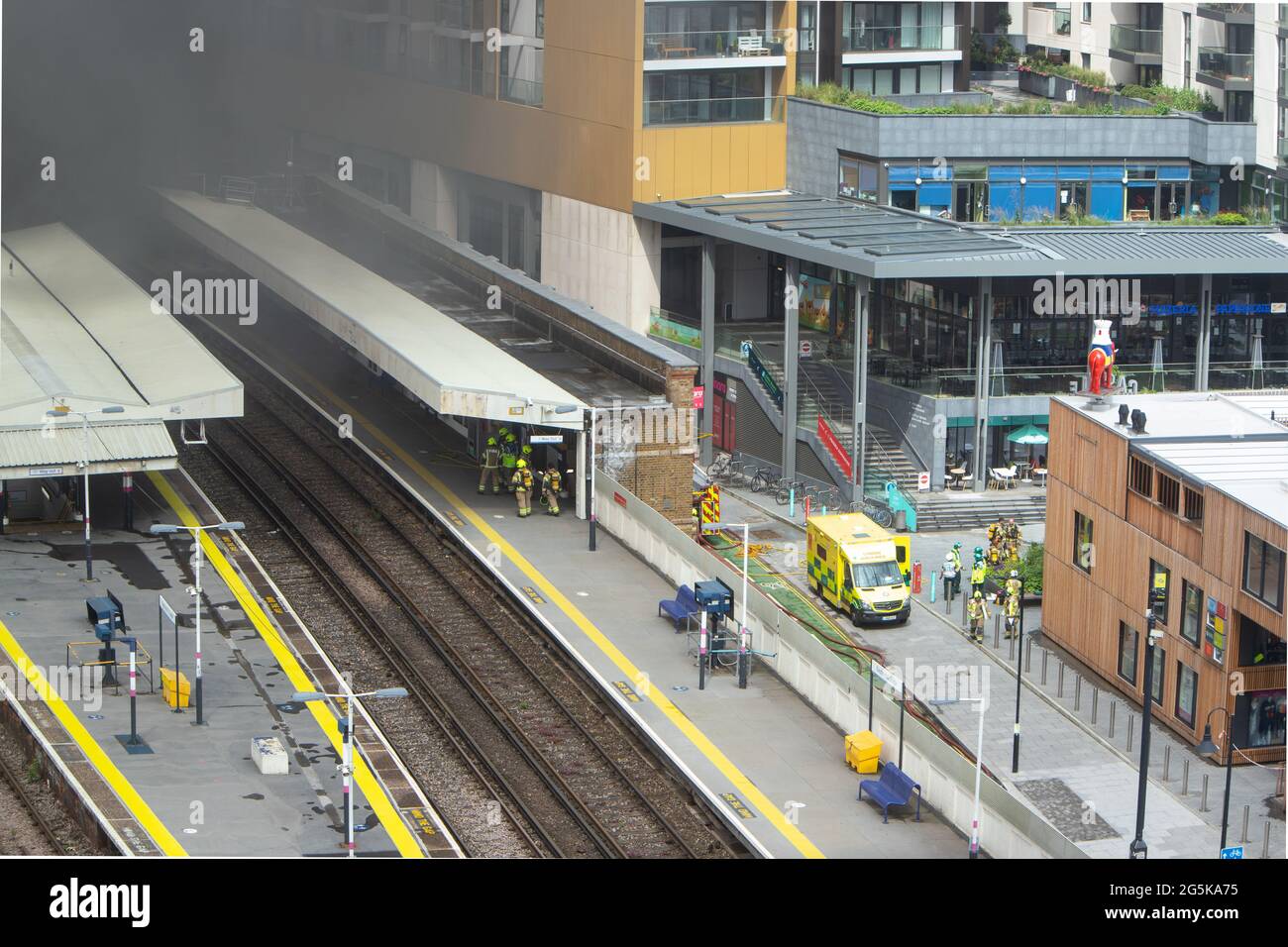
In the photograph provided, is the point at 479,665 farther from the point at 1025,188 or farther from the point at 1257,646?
the point at 1025,188

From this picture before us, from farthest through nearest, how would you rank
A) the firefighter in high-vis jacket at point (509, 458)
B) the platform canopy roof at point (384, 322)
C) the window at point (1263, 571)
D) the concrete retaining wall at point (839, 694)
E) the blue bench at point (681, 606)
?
A: 1. the firefighter in high-vis jacket at point (509, 458)
2. the platform canopy roof at point (384, 322)
3. the blue bench at point (681, 606)
4. the window at point (1263, 571)
5. the concrete retaining wall at point (839, 694)

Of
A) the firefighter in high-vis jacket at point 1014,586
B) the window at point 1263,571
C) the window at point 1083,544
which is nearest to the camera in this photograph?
the window at point 1263,571

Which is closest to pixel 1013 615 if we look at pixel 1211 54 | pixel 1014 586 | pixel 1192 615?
pixel 1014 586

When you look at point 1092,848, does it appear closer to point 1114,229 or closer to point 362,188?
point 1114,229

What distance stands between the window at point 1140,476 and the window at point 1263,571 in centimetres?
393

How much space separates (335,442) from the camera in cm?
5841

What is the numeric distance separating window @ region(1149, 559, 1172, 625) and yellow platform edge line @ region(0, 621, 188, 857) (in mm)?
19936

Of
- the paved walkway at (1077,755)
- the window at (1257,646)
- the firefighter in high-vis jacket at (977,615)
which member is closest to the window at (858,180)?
the paved walkway at (1077,755)

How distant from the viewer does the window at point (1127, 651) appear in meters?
40.6

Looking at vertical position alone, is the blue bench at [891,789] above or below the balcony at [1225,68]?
below

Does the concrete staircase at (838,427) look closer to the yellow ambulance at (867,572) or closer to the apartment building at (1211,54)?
the yellow ambulance at (867,572)

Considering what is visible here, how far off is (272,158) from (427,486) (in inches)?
1935

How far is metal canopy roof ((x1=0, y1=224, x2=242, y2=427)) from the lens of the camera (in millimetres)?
46906

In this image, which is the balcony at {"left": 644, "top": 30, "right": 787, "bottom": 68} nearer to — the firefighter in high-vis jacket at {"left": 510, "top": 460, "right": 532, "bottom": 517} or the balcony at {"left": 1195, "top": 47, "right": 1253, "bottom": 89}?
the balcony at {"left": 1195, "top": 47, "right": 1253, "bottom": 89}
